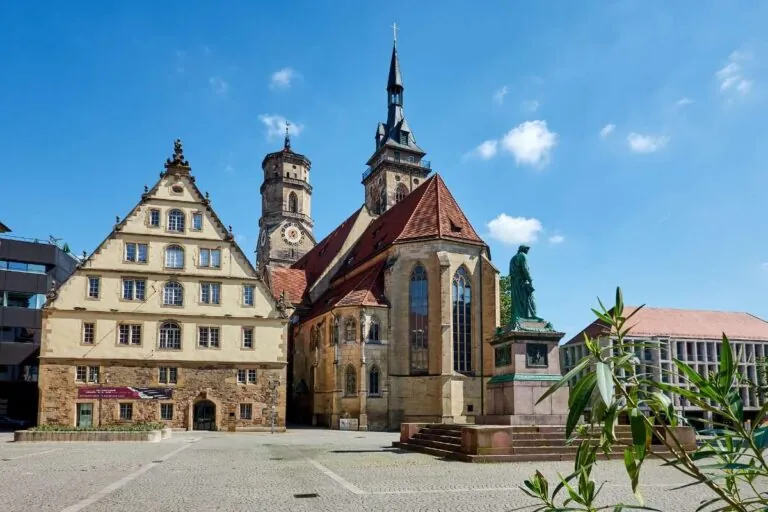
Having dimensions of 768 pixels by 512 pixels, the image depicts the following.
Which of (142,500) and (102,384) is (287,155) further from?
(142,500)

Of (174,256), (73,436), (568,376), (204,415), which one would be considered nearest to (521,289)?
(73,436)

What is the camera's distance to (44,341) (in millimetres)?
36250

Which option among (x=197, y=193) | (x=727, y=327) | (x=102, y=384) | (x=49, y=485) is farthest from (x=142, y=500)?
(x=727, y=327)

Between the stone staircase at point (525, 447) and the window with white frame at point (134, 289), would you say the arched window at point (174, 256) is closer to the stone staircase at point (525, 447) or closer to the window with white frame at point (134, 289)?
the window with white frame at point (134, 289)

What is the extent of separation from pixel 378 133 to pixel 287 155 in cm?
1047

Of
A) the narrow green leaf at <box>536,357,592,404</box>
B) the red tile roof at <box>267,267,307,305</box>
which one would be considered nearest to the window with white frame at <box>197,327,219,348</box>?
the red tile roof at <box>267,267,307,305</box>

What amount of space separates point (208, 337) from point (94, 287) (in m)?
6.62

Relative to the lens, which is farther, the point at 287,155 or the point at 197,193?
the point at 287,155

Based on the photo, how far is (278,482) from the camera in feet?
45.6

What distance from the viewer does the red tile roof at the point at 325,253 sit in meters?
57.0

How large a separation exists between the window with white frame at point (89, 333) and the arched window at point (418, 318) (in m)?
17.7

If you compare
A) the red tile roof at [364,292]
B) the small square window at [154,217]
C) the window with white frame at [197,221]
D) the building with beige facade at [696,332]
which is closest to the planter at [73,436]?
the small square window at [154,217]

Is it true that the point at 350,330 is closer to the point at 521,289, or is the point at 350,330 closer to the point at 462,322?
the point at 462,322

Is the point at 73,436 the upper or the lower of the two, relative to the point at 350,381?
lower
